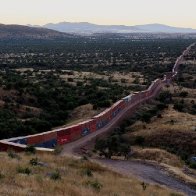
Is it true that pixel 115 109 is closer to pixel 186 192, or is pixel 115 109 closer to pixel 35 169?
pixel 186 192

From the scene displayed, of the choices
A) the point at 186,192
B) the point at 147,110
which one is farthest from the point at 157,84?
the point at 186,192

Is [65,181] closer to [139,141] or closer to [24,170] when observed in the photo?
[24,170]

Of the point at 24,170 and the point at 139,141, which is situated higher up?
the point at 24,170

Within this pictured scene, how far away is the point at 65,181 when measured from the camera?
15672 millimetres

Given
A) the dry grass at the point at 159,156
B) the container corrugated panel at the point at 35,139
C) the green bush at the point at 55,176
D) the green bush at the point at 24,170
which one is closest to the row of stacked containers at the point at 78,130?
the container corrugated panel at the point at 35,139

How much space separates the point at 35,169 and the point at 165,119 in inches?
Result: 822

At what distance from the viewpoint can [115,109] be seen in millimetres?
38250

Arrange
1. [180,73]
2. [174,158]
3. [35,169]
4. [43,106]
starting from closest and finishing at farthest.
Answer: [35,169]
[174,158]
[43,106]
[180,73]

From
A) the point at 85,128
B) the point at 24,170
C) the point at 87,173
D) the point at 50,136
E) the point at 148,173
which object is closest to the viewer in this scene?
the point at 24,170

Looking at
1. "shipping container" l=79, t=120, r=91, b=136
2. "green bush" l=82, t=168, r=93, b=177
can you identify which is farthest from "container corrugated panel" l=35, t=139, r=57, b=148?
"green bush" l=82, t=168, r=93, b=177

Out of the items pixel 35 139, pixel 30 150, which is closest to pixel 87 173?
pixel 30 150

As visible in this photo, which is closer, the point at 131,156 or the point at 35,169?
the point at 35,169

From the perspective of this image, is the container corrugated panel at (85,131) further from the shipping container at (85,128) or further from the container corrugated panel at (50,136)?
the container corrugated panel at (50,136)

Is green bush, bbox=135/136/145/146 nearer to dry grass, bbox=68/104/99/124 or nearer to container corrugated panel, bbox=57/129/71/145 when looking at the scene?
container corrugated panel, bbox=57/129/71/145
